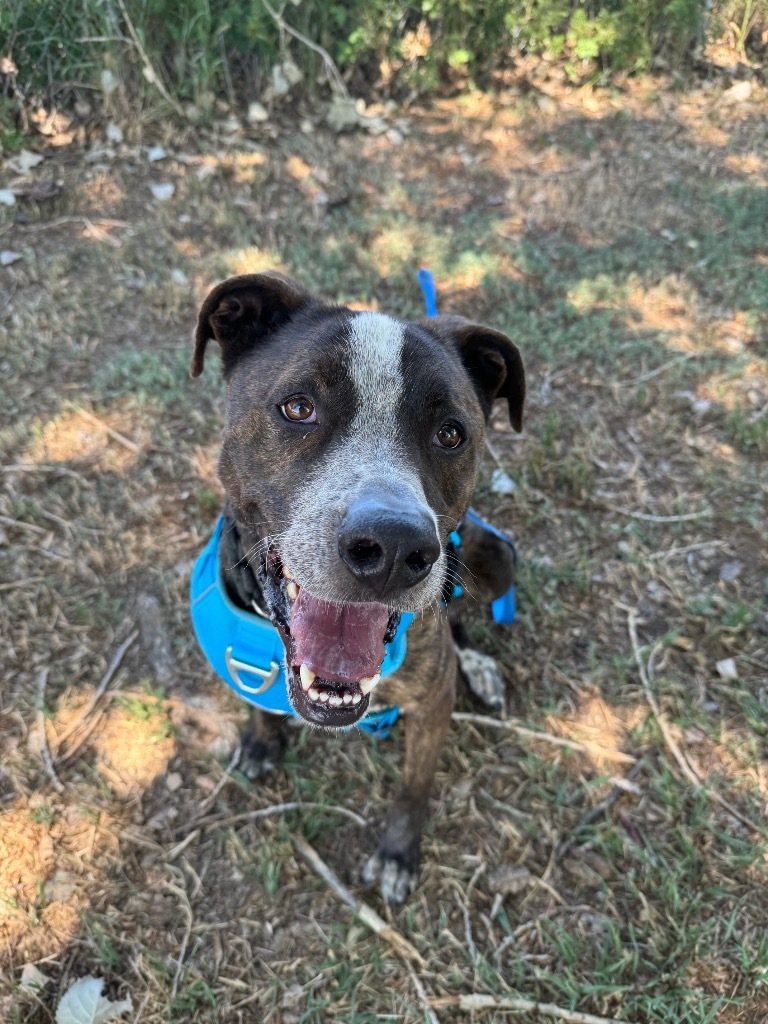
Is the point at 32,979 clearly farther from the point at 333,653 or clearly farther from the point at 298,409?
the point at 298,409

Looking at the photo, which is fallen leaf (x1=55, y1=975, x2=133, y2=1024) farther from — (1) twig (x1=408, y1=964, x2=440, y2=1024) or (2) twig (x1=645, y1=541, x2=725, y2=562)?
(2) twig (x1=645, y1=541, x2=725, y2=562)

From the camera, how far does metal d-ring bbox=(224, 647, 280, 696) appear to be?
7.89ft

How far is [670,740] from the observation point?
9.89ft

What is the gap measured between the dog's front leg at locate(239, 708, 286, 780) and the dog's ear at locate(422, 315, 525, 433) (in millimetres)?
1549

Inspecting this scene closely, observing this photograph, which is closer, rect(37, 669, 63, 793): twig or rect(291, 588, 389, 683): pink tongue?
rect(291, 588, 389, 683): pink tongue

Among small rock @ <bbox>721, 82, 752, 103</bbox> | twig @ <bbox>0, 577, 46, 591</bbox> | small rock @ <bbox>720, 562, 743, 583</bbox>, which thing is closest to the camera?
twig @ <bbox>0, 577, 46, 591</bbox>

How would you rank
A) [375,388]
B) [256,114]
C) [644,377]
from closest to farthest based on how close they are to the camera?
[375,388], [644,377], [256,114]

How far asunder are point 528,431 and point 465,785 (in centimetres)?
224

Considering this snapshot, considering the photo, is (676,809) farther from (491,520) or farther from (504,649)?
(491,520)

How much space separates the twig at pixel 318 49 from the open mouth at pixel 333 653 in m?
5.90

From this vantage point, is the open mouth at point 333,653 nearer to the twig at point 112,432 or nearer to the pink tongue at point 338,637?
the pink tongue at point 338,637

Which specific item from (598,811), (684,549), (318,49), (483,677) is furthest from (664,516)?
(318,49)

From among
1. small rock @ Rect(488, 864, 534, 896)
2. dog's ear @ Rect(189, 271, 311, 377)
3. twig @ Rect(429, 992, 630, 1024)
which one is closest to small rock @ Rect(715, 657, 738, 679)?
small rock @ Rect(488, 864, 534, 896)

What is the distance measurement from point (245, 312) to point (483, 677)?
185 cm
